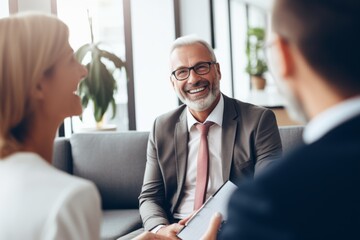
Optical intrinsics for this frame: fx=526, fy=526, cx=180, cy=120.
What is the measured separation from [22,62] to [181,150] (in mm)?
1470

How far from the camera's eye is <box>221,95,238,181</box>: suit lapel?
7.70 ft

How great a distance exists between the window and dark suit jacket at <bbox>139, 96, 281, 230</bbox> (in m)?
2.20

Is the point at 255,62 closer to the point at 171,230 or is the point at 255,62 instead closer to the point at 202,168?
the point at 202,168

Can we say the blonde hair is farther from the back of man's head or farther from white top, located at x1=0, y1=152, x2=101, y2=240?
the back of man's head

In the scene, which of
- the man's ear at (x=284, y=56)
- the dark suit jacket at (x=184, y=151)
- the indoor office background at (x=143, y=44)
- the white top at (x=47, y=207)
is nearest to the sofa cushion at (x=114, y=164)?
the dark suit jacket at (x=184, y=151)

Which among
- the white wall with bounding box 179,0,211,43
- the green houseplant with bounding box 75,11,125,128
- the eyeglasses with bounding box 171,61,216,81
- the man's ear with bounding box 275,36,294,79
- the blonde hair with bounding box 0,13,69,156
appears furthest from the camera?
the white wall with bounding box 179,0,211,43

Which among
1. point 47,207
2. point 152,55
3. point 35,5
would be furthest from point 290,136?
point 35,5

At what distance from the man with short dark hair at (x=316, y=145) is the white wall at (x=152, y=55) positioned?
4417 mm

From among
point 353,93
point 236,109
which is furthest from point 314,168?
point 236,109

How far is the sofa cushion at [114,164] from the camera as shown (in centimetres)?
315

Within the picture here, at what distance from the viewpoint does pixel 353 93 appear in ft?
2.63

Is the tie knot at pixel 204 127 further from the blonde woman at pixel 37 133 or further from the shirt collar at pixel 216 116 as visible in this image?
the blonde woman at pixel 37 133

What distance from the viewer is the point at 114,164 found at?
3189mm

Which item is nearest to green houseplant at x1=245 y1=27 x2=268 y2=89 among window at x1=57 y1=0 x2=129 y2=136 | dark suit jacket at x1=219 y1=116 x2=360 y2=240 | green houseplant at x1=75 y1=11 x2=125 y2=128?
window at x1=57 y1=0 x2=129 y2=136
